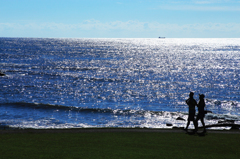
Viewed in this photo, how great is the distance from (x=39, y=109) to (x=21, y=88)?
18.6m

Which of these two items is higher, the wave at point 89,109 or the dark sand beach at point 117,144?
the dark sand beach at point 117,144

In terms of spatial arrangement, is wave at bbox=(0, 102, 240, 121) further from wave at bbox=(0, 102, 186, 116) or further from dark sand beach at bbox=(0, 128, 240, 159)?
dark sand beach at bbox=(0, 128, 240, 159)

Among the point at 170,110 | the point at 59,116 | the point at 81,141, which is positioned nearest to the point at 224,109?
the point at 170,110

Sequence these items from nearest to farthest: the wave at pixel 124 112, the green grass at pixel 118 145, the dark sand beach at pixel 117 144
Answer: the green grass at pixel 118 145
the dark sand beach at pixel 117 144
the wave at pixel 124 112

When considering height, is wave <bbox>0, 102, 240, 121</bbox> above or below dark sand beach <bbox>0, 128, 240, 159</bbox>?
below

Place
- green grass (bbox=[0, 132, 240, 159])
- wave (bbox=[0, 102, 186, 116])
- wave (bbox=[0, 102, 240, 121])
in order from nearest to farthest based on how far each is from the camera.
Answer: green grass (bbox=[0, 132, 240, 159]), wave (bbox=[0, 102, 240, 121]), wave (bbox=[0, 102, 186, 116])

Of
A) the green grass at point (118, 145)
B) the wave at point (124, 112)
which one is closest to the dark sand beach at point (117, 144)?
the green grass at point (118, 145)

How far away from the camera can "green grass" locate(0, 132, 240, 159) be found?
12.1m

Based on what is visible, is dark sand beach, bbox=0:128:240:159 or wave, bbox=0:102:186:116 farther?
wave, bbox=0:102:186:116

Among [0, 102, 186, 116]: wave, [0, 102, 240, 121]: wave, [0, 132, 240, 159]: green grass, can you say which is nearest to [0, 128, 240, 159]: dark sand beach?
[0, 132, 240, 159]: green grass

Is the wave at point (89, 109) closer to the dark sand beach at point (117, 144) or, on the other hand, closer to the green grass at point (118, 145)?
the dark sand beach at point (117, 144)

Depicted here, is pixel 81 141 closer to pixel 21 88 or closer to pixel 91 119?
pixel 91 119

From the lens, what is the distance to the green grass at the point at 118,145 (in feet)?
39.5

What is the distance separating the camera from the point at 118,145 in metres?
13.9
